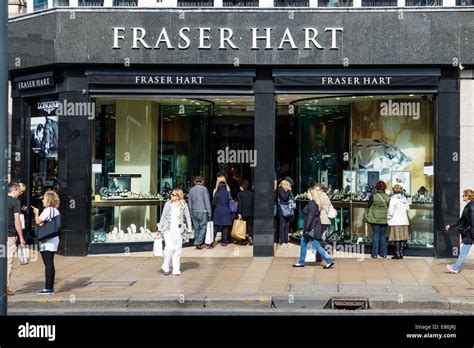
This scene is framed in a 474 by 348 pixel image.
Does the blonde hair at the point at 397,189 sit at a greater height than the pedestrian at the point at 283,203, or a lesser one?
greater

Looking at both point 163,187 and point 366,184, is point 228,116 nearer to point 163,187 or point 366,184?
point 163,187

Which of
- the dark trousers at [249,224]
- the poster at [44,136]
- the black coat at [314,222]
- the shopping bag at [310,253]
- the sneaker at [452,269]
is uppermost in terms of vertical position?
the poster at [44,136]

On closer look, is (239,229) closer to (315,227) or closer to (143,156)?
(143,156)

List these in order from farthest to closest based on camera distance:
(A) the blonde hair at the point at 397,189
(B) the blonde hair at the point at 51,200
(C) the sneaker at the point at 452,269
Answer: (A) the blonde hair at the point at 397,189, (C) the sneaker at the point at 452,269, (B) the blonde hair at the point at 51,200

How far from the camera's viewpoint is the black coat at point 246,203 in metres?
19.0

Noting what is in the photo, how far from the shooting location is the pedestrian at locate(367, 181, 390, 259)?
16578 mm

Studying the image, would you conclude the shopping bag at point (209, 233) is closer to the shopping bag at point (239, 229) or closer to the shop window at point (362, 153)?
the shopping bag at point (239, 229)

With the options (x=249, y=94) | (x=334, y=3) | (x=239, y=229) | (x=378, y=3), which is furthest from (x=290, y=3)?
(x=239, y=229)

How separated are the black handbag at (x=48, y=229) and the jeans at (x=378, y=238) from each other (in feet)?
25.1

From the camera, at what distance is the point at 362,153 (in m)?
18.4

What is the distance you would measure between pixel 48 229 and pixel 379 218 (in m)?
7.76

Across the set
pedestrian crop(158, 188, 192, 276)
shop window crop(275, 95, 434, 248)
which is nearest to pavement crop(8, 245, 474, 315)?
pedestrian crop(158, 188, 192, 276)

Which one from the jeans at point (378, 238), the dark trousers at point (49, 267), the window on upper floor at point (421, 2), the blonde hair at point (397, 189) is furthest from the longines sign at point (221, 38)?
the dark trousers at point (49, 267)
